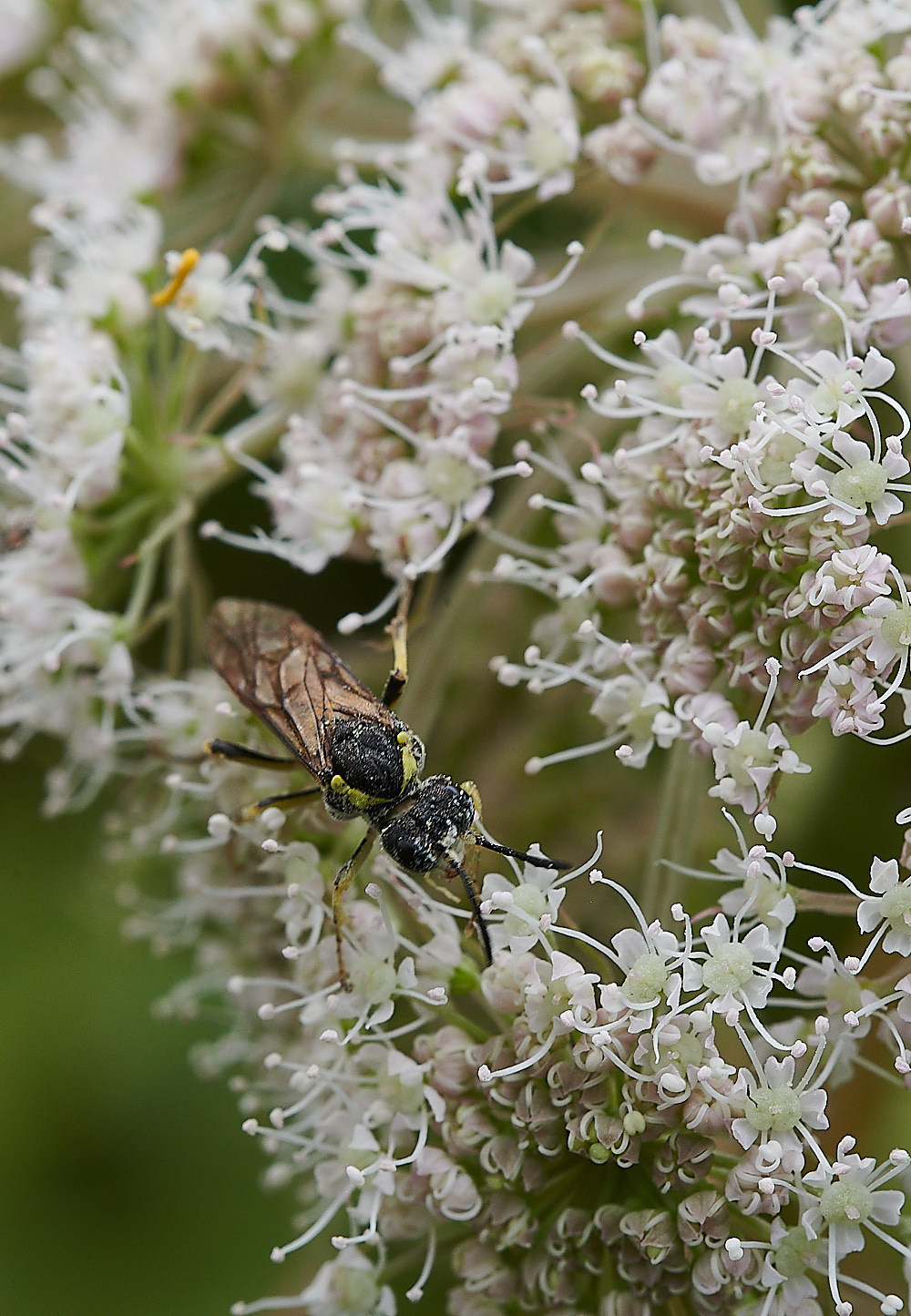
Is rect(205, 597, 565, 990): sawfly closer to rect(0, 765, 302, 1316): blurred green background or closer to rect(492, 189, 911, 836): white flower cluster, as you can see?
rect(492, 189, 911, 836): white flower cluster

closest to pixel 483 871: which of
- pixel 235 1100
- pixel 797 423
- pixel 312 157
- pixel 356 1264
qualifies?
pixel 356 1264

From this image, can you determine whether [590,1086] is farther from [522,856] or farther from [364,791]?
[364,791]

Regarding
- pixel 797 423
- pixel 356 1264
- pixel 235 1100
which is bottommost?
pixel 235 1100

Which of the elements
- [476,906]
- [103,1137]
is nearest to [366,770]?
[476,906]

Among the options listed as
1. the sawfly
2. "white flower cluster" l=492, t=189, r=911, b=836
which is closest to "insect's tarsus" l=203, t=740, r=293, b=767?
the sawfly

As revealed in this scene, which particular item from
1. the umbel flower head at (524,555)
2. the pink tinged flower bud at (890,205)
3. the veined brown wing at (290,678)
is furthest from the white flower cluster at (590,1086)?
the pink tinged flower bud at (890,205)

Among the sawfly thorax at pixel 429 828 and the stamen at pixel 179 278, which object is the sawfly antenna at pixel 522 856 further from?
the stamen at pixel 179 278

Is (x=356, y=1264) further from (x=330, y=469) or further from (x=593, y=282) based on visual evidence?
(x=593, y=282)
